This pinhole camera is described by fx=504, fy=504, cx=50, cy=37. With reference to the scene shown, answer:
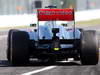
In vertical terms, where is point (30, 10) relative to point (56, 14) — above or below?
below

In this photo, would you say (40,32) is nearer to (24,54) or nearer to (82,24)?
(24,54)

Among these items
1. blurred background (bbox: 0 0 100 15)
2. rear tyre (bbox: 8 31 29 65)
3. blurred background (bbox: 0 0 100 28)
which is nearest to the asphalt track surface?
rear tyre (bbox: 8 31 29 65)

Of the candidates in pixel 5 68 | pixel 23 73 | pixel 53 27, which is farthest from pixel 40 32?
pixel 23 73

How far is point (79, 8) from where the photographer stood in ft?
190

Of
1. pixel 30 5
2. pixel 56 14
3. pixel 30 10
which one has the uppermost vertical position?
pixel 30 5

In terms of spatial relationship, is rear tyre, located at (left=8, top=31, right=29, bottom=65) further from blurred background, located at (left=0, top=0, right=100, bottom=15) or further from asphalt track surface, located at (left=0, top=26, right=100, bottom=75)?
blurred background, located at (left=0, top=0, right=100, bottom=15)

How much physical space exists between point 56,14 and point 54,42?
50.9 inches

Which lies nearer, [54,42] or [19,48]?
[19,48]

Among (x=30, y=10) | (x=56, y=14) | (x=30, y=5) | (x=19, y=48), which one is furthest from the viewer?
(x=30, y=5)

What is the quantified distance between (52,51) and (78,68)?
4.68ft

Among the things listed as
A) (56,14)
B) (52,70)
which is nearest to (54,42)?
(56,14)

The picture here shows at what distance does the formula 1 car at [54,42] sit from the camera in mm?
15750

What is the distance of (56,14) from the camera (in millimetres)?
17000

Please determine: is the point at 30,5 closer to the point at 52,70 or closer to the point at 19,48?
the point at 19,48
